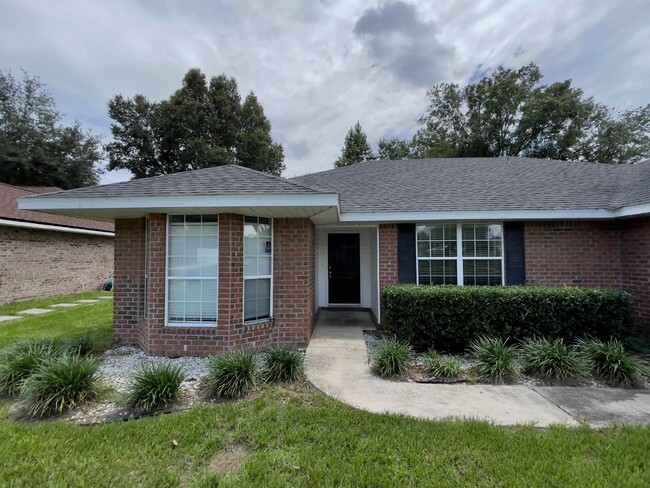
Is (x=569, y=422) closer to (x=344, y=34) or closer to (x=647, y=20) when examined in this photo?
(x=647, y=20)

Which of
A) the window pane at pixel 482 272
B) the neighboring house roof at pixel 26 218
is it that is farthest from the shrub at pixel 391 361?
the neighboring house roof at pixel 26 218

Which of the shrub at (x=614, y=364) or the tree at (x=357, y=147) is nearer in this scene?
the shrub at (x=614, y=364)

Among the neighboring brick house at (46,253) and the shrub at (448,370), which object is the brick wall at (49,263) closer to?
the neighboring brick house at (46,253)

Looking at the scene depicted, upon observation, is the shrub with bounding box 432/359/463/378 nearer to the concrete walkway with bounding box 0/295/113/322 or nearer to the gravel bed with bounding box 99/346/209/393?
the gravel bed with bounding box 99/346/209/393

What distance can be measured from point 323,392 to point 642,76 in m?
16.9

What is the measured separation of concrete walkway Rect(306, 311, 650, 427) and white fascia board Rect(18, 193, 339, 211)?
2641mm

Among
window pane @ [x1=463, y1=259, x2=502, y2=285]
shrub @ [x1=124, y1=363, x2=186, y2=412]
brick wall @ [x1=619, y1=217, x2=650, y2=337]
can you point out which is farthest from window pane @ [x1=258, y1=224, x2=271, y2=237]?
brick wall @ [x1=619, y1=217, x2=650, y2=337]

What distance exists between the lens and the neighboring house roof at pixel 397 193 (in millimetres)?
4828

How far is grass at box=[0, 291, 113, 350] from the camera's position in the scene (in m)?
6.32

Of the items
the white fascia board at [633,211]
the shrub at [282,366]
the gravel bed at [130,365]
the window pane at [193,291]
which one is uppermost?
the white fascia board at [633,211]

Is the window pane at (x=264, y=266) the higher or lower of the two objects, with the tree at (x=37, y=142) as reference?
lower

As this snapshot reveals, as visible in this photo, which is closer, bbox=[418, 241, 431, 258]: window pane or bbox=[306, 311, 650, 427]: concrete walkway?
bbox=[306, 311, 650, 427]: concrete walkway

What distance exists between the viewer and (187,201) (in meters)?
Answer: 4.79

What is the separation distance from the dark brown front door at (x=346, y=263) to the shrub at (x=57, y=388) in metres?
6.56
